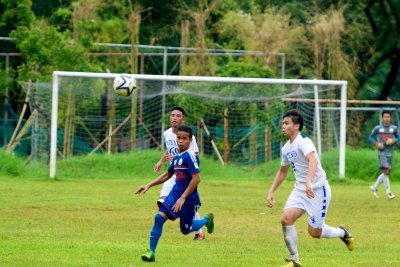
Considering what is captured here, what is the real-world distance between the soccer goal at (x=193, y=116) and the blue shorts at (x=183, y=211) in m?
16.5

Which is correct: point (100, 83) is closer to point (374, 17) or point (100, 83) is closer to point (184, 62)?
point (184, 62)

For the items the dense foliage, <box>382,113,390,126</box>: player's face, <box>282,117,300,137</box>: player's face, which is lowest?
<box>282,117,300,137</box>: player's face

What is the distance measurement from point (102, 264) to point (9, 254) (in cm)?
132

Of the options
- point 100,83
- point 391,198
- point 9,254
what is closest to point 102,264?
point 9,254

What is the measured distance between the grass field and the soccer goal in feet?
11.7

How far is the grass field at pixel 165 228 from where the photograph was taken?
12.2 meters

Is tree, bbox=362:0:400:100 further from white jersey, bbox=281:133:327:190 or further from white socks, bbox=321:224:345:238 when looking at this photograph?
white jersey, bbox=281:133:327:190

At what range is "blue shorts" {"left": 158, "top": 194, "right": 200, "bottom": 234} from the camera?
1219cm

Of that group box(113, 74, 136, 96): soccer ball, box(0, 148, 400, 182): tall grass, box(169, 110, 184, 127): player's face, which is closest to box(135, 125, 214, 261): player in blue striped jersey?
box(169, 110, 184, 127): player's face

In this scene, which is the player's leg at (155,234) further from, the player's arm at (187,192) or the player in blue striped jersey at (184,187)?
the player's arm at (187,192)

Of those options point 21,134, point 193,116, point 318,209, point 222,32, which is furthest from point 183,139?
point 222,32

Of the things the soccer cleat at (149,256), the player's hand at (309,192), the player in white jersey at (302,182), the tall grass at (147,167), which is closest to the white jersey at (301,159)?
the player in white jersey at (302,182)

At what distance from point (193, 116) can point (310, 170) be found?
1924cm

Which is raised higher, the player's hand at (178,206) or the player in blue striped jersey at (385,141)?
the player in blue striped jersey at (385,141)
